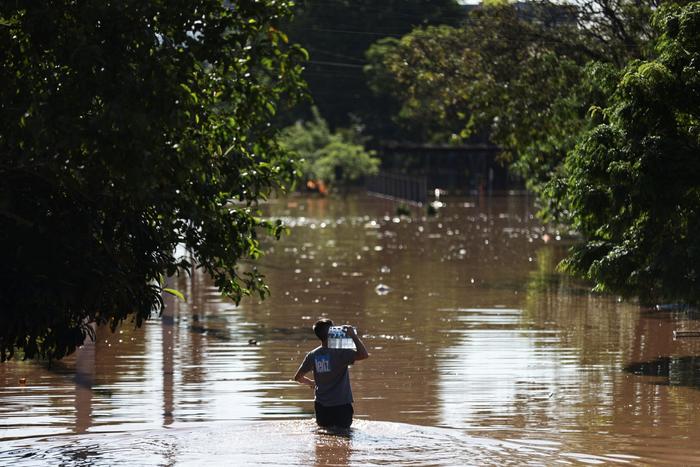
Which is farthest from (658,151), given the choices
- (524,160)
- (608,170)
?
(524,160)

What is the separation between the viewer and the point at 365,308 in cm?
2703

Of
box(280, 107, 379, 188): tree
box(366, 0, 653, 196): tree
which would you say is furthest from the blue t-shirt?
box(280, 107, 379, 188): tree

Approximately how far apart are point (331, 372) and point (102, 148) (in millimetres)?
3212

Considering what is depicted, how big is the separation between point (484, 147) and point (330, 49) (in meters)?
23.2

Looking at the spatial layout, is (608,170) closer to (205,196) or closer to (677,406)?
(677,406)

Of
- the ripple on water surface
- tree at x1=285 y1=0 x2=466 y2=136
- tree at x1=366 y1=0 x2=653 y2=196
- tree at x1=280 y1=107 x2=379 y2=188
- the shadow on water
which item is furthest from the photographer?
tree at x1=280 y1=107 x2=379 y2=188

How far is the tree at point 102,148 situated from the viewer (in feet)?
37.7

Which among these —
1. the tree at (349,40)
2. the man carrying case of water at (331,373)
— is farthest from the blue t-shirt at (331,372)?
the tree at (349,40)

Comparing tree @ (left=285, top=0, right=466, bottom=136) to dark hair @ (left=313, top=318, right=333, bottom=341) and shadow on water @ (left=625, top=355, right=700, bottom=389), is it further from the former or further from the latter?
dark hair @ (left=313, top=318, right=333, bottom=341)

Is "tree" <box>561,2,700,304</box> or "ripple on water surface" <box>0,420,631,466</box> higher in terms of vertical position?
"tree" <box>561,2,700,304</box>

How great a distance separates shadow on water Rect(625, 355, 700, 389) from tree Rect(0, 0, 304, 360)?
656 cm

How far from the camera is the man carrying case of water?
43.8 ft

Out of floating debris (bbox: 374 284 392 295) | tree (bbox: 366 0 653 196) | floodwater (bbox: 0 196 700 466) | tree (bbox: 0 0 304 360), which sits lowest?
floodwater (bbox: 0 196 700 466)

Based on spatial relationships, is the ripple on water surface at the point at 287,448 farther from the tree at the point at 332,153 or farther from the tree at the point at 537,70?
the tree at the point at 332,153
